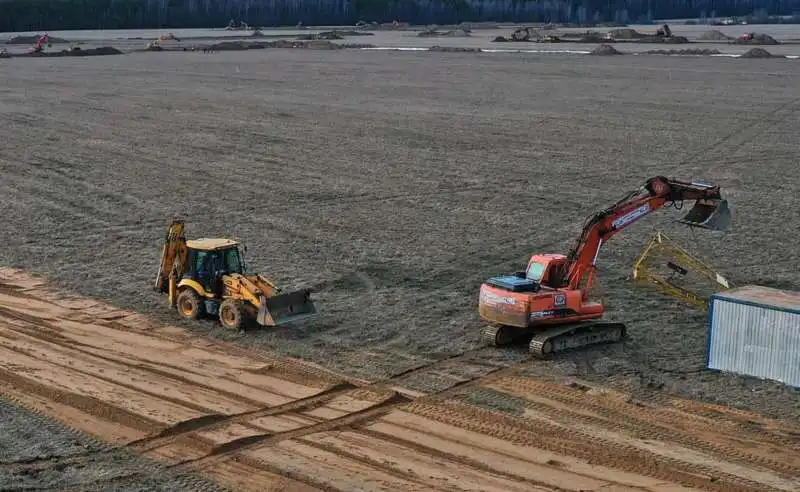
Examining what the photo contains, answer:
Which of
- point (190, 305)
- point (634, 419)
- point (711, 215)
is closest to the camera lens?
point (634, 419)

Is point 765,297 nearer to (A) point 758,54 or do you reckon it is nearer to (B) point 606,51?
(A) point 758,54

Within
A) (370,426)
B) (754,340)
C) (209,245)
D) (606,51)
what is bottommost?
(370,426)

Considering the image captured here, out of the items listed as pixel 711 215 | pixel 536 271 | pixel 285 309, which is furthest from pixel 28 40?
pixel 711 215

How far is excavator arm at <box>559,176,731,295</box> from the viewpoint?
19.4 meters

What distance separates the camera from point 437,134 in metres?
45.7

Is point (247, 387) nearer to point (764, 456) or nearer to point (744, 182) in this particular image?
point (764, 456)

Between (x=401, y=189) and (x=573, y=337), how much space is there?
51.9 feet

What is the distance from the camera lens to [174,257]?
70.2 ft

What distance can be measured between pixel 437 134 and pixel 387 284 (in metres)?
22.8

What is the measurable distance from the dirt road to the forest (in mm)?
130850

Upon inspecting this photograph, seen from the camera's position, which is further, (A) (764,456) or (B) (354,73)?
(B) (354,73)

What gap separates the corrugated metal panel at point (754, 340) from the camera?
17.3 m

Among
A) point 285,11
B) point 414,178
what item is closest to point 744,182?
Answer: point 414,178

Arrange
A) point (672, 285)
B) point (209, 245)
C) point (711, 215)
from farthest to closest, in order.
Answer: point (672, 285), point (209, 245), point (711, 215)
